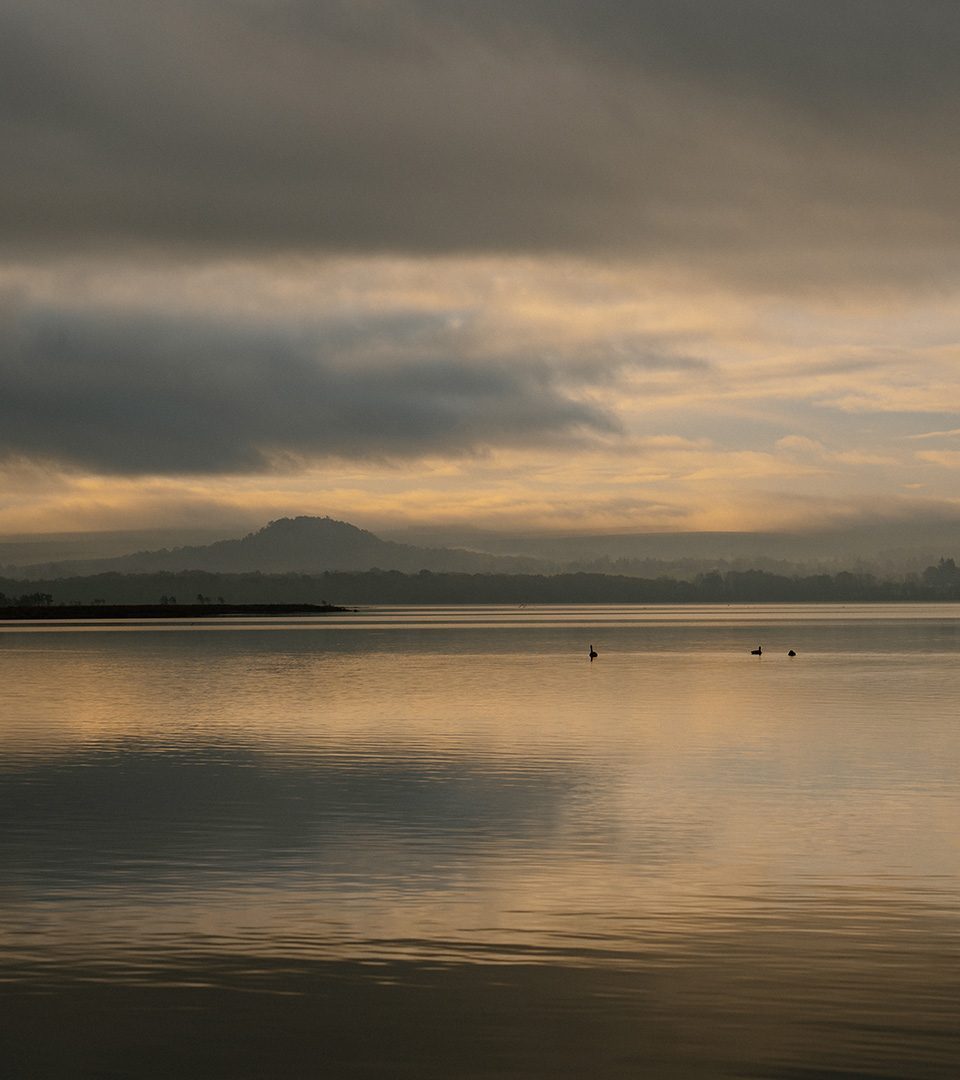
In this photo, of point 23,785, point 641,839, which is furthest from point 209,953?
point 23,785

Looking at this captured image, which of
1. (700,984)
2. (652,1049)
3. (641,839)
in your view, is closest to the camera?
(652,1049)

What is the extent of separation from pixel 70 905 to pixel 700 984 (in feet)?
35.5

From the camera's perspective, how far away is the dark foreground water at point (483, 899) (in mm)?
16641

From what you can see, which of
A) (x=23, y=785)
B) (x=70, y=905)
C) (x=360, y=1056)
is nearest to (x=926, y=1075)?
(x=360, y=1056)

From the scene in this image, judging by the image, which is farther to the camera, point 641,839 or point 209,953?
point 641,839

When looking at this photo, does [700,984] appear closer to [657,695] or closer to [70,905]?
[70,905]

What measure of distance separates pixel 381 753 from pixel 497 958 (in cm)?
2768

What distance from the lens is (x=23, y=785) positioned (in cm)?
3934

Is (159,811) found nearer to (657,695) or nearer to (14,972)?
(14,972)

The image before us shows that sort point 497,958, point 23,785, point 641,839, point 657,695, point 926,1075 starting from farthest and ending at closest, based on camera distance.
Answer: point 657,695, point 23,785, point 641,839, point 497,958, point 926,1075

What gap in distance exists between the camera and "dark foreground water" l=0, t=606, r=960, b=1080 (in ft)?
54.6

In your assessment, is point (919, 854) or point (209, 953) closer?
point (209, 953)

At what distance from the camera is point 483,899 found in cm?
2420

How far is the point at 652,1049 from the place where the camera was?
1633cm
